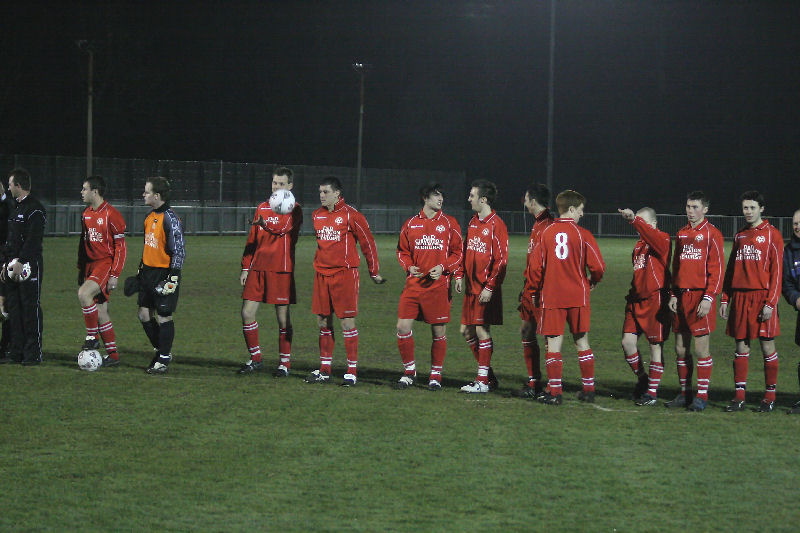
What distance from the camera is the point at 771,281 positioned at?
9289mm

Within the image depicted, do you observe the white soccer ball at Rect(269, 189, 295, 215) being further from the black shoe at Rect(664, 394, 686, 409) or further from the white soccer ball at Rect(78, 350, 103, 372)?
the black shoe at Rect(664, 394, 686, 409)

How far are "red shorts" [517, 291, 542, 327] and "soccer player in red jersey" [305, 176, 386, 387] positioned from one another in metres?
1.51

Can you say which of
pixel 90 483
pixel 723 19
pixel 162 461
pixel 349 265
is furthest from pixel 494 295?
pixel 723 19

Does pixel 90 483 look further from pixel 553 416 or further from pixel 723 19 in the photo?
pixel 723 19

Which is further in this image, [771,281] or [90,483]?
[771,281]

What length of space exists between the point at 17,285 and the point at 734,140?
49317mm

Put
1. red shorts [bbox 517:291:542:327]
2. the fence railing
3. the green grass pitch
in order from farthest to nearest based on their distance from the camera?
the fence railing → red shorts [bbox 517:291:542:327] → the green grass pitch

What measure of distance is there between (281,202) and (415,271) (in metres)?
1.60

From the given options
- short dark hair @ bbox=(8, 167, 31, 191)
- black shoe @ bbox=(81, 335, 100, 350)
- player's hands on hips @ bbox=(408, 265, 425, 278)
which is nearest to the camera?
player's hands on hips @ bbox=(408, 265, 425, 278)

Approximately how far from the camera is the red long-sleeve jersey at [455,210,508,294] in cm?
1005

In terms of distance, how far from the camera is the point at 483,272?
1016cm

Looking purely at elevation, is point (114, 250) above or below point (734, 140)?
below

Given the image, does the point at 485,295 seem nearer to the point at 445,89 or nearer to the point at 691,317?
the point at 691,317

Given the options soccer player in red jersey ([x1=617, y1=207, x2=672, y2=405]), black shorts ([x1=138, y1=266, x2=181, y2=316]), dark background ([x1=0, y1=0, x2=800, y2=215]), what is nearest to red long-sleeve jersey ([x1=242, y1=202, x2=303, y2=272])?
black shorts ([x1=138, y1=266, x2=181, y2=316])
